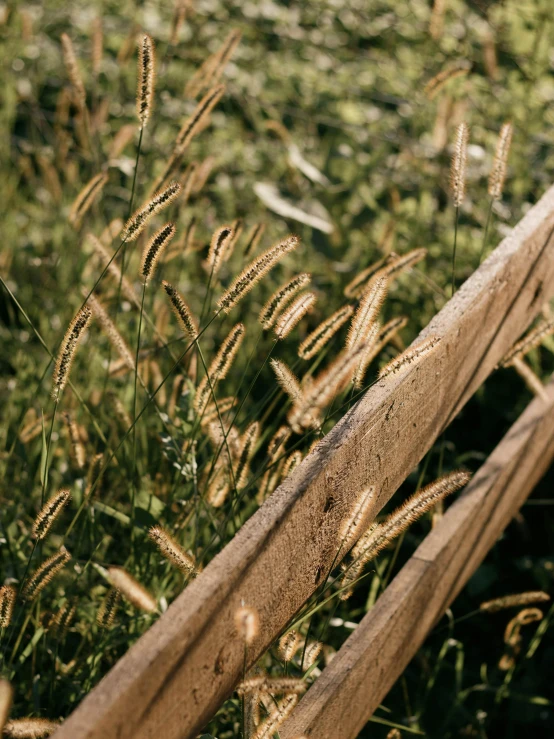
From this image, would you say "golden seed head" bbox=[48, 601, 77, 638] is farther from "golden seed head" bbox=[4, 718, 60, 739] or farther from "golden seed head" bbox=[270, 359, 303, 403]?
"golden seed head" bbox=[270, 359, 303, 403]

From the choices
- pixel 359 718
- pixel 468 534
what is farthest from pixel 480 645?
pixel 359 718

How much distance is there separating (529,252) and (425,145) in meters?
1.77

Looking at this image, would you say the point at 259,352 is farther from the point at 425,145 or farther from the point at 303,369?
the point at 425,145

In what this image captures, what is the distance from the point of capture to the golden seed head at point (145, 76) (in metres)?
1.27

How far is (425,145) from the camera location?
3.18 m

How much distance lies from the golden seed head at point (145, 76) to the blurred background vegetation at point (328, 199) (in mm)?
730

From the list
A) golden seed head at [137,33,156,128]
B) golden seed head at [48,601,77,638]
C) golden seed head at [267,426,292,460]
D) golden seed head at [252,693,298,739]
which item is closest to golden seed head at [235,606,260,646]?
golden seed head at [252,693,298,739]

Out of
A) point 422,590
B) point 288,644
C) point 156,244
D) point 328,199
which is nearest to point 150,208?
point 156,244

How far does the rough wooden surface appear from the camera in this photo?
2.67 ft

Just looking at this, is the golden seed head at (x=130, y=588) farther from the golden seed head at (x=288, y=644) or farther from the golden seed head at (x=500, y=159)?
the golden seed head at (x=500, y=159)

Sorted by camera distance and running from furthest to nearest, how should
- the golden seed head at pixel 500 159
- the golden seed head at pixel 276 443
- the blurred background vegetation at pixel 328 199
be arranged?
1. the blurred background vegetation at pixel 328 199
2. the golden seed head at pixel 500 159
3. the golden seed head at pixel 276 443

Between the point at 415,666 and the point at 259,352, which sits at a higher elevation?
the point at 259,352

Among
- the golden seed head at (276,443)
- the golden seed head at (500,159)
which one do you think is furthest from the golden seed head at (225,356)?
the golden seed head at (500,159)

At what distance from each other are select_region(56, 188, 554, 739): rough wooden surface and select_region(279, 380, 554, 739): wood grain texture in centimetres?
25
